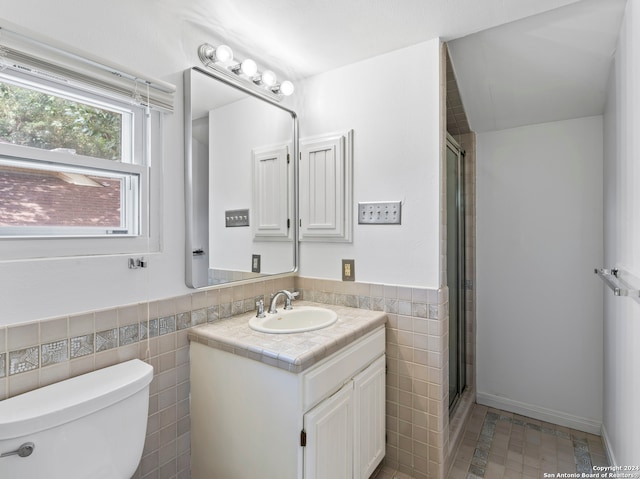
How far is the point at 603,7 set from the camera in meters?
1.40

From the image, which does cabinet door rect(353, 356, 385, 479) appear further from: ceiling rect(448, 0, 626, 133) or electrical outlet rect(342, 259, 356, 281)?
ceiling rect(448, 0, 626, 133)

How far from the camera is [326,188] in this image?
200cm

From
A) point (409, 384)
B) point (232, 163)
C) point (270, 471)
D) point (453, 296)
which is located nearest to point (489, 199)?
point (453, 296)

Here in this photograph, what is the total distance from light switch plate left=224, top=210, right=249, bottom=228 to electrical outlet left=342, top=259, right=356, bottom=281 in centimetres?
61

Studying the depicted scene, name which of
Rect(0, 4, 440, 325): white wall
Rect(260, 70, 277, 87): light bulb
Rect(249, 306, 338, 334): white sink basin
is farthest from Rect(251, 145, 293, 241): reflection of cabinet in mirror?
Rect(249, 306, 338, 334): white sink basin

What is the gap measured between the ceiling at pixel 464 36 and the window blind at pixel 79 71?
1.28 feet

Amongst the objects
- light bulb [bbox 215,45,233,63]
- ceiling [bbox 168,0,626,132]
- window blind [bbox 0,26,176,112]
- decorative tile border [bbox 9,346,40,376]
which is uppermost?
ceiling [bbox 168,0,626,132]

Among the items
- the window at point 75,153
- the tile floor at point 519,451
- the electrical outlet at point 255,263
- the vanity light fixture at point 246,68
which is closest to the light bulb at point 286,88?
the vanity light fixture at point 246,68

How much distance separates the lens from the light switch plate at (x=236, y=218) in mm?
1745

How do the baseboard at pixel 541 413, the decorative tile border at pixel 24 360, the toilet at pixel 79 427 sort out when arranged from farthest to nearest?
the baseboard at pixel 541 413, the decorative tile border at pixel 24 360, the toilet at pixel 79 427

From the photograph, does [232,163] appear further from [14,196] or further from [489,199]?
[489,199]

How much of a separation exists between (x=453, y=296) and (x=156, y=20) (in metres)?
2.29

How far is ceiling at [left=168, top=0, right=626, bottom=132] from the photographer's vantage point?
143 centimetres

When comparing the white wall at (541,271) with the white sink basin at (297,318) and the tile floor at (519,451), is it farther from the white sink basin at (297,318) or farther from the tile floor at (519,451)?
the white sink basin at (297,318)
